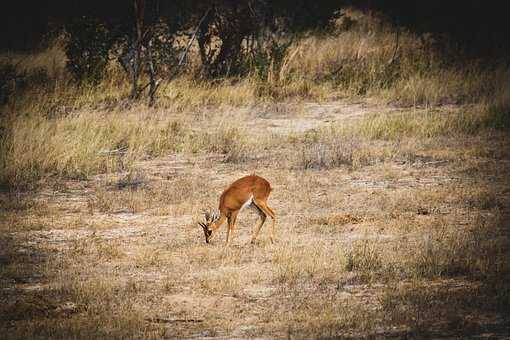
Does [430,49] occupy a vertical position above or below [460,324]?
above

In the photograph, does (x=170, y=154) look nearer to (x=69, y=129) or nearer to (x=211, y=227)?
(x=69, y=129)

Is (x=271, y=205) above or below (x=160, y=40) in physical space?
below

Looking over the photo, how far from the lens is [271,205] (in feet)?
37.8

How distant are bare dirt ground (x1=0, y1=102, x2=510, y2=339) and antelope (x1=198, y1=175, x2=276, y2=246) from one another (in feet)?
0.66

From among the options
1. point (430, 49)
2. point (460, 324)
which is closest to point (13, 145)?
point (460, 324)

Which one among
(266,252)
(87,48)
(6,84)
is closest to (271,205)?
(266,252)

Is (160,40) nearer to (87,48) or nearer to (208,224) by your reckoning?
(87,48)

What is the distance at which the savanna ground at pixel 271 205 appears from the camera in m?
7.39

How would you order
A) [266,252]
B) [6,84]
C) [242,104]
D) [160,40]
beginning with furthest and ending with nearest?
[160,40] → [242,104] → [6,84] → [266,252]

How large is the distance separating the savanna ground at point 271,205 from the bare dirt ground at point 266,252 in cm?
3

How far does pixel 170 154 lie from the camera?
14.7 m

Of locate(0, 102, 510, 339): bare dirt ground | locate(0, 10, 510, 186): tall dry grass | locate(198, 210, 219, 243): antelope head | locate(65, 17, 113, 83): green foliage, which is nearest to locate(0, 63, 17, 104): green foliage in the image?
locate(0, 10, 510, 186): tall dry grass

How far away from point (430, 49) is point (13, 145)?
37.3ft

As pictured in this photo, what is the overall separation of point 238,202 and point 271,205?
186 centimetres
